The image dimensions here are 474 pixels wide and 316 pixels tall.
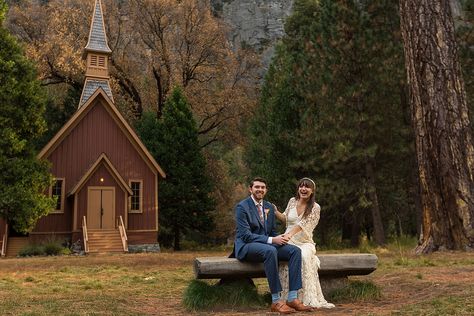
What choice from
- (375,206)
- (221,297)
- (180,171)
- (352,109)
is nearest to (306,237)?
(221,297)

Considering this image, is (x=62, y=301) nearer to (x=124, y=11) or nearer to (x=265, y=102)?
(x=265, y=102)

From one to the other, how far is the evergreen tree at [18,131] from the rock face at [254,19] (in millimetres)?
62351

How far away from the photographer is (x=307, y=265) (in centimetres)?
580

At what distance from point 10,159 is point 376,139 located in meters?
13.6

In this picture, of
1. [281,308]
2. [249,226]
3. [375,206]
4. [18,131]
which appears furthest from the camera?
[375,206]

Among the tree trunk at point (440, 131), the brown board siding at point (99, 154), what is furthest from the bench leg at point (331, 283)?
the brown board siding at point (99, 154)

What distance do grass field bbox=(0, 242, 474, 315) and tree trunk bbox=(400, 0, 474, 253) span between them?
2.75 feet

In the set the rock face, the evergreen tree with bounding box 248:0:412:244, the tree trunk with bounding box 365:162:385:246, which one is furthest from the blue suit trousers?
the rock face

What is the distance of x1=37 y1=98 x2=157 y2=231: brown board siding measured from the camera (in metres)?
22.5

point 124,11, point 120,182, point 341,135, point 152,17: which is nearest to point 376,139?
point 341,135

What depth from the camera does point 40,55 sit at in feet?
87.1

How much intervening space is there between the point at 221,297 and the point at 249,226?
3.06 feet

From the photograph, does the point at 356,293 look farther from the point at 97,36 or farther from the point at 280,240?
the point at 97,36

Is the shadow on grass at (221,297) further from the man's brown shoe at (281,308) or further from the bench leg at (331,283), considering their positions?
the bench leg at (331,283)
